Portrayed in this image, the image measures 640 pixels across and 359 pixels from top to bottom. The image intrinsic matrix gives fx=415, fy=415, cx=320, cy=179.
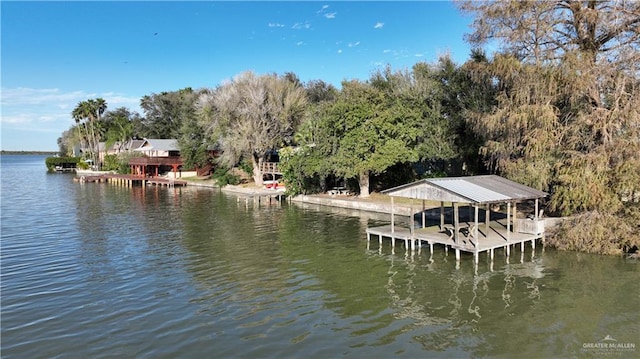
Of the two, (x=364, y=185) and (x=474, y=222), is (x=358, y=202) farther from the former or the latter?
(x=474, y=222)

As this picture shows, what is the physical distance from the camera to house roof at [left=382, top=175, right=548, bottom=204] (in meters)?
17.5

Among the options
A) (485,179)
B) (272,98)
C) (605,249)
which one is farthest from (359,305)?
(272,98)

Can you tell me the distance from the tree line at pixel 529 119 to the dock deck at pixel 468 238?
2381mm

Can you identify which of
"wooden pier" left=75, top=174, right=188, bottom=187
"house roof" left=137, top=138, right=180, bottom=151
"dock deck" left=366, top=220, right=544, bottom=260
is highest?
"house roof" left=137, top=138, right=180, bottom=151

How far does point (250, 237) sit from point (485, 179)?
44.3ft

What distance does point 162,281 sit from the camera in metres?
16.3

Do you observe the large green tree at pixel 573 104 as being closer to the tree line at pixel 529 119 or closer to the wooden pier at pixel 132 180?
the tree line at pixel 529 119

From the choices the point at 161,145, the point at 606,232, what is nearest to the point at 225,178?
the point at 161,145

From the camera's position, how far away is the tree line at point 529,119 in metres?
19.0

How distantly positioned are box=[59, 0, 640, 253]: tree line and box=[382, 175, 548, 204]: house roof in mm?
1995

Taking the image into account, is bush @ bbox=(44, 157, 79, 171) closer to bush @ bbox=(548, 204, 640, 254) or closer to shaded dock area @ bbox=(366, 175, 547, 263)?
shaded dock area @ bbox=(366, 175, 547, 263)

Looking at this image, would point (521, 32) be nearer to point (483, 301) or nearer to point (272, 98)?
point (483, 301)

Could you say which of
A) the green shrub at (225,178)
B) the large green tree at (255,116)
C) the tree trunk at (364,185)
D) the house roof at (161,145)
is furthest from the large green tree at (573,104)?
the house roof at (161,145)

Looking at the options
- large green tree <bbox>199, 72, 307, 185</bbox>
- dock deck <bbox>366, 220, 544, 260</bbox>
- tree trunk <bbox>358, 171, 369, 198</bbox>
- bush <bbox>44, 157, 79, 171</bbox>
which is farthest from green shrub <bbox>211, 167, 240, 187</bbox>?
bush <bbox>44, 157, 79, 171</bbox>
